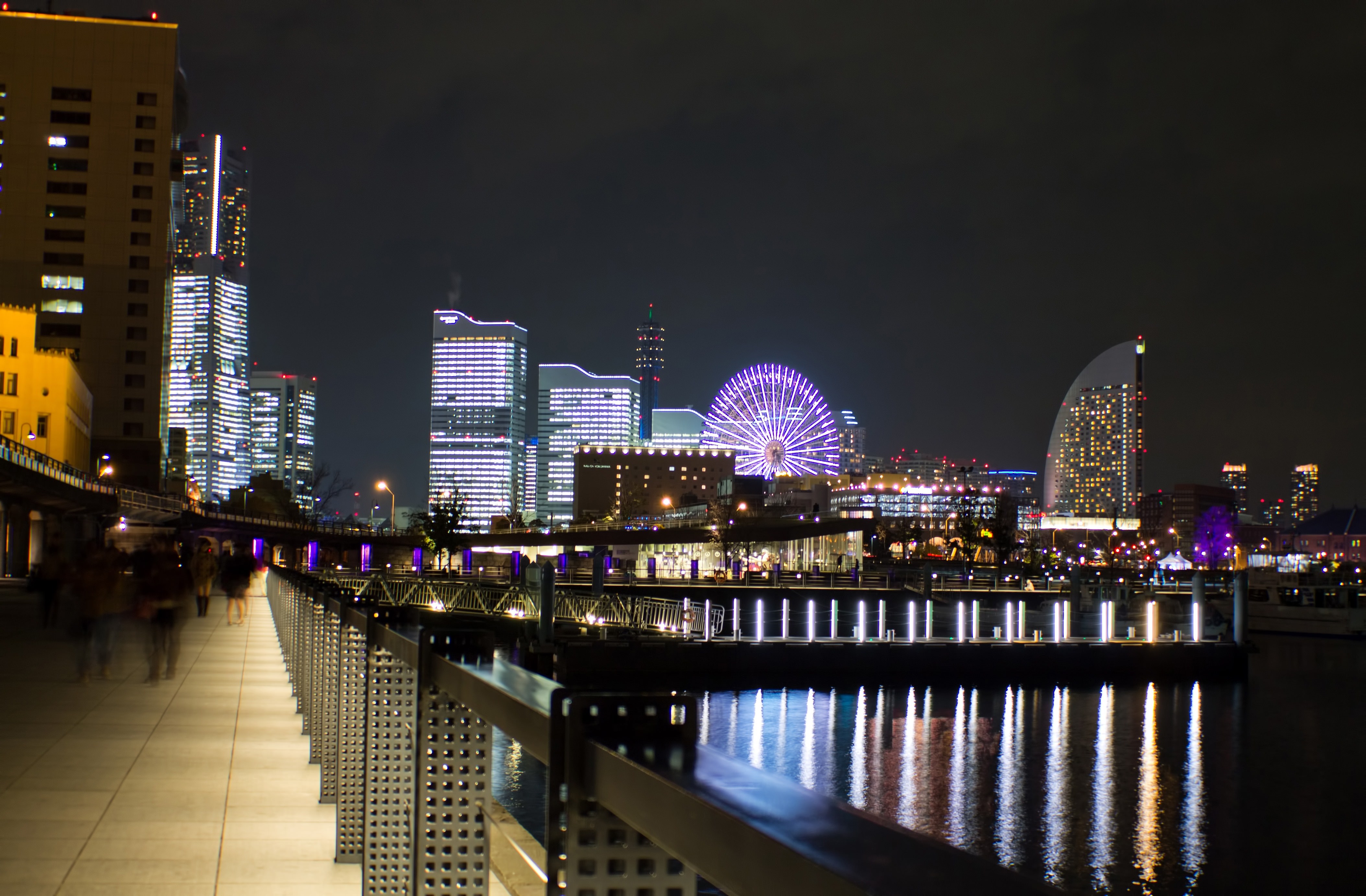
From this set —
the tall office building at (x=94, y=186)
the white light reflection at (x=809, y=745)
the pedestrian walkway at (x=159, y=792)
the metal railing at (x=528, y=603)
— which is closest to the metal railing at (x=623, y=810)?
the pedestrian walkway at (x=159, y=792)

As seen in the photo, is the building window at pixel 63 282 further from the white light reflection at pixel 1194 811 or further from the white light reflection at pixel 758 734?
the white light reflection at pixel 1194 811

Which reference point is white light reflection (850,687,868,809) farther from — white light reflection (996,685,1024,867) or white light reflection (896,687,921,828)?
white light reflection (996,685,1024,867)

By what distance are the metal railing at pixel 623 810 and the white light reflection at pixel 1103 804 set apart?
2047 centimetres

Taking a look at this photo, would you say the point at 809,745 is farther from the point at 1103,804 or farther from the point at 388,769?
the point at 388,769

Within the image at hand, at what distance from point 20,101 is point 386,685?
12573 centimetres

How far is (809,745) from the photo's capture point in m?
33.6

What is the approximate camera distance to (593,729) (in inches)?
92.0

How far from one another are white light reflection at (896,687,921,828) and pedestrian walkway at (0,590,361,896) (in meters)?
13.3

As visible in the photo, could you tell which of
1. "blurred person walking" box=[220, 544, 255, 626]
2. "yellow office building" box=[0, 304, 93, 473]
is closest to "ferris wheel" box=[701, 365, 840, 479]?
"yellow office building" box=[0, 304, 93, 473]

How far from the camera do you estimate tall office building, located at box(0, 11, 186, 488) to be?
350 feet

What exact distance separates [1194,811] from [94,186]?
112632 mm

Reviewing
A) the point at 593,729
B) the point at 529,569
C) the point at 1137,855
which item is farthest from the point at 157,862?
the point at 529,569

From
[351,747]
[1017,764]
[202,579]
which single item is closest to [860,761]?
[1017,764]

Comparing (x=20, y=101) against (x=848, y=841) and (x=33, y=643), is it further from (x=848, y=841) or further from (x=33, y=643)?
(x=848, y=841)
